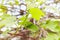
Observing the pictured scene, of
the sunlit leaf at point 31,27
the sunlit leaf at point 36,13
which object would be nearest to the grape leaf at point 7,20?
the sunlit leaf at point 31,27

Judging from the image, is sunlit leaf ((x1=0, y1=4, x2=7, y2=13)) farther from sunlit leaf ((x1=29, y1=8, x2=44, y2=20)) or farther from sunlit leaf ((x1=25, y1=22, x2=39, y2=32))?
sunlit leaf ((x1=29, y1=8, x2=44, y2=20))

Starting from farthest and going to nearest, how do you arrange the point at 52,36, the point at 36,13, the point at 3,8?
1. the point at 3,8
2. the point at 52,36
3. the point at 36,13

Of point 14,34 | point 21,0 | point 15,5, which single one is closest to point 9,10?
point 15,5

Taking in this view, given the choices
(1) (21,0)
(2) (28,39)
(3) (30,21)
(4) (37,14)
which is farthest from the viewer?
(1) (21,0)

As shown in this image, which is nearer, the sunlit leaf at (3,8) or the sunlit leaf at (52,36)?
the sunlit leaf at (52,36)

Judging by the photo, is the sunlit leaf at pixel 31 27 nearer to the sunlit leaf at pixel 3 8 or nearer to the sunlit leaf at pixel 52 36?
the sunlit leaf at pixel 52 36

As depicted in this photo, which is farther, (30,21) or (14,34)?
(30,21)

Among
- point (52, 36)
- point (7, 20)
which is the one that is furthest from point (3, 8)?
point (52, 36)

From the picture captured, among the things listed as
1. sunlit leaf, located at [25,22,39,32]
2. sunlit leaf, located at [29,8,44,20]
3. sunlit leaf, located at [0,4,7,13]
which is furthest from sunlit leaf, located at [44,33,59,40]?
sunlit leaf, located at [0,4,7,13]

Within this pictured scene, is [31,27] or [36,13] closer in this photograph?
[36,13]

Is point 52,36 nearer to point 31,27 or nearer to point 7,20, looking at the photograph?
point 31,27

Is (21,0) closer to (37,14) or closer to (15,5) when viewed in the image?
(15,5)
